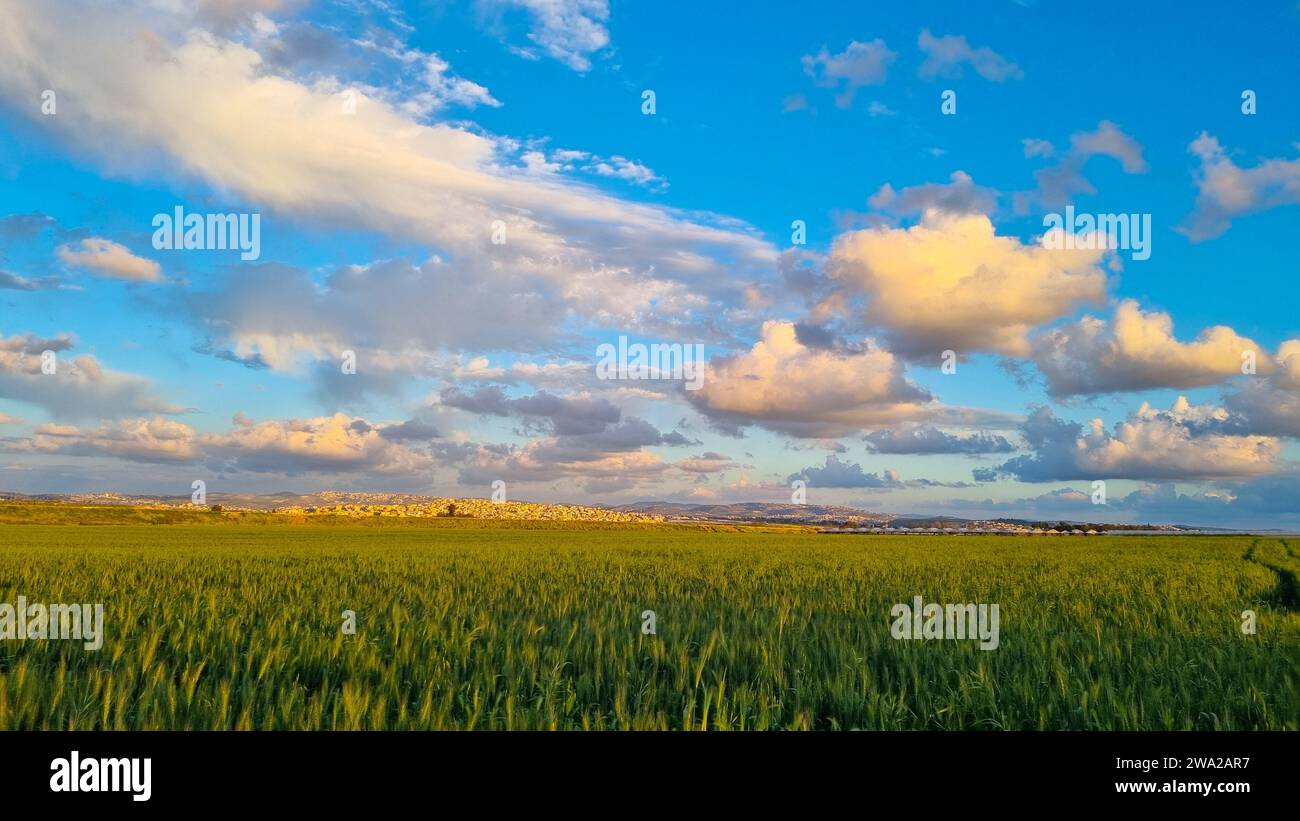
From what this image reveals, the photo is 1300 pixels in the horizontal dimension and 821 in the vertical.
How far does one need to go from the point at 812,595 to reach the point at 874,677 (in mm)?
8759

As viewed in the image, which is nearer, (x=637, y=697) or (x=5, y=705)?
(x=5, y=705)

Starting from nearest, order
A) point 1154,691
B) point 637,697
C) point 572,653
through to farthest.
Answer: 1. point 637,697
2. point 1154,691
3. point 572,653

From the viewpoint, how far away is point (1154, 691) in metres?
6.61
